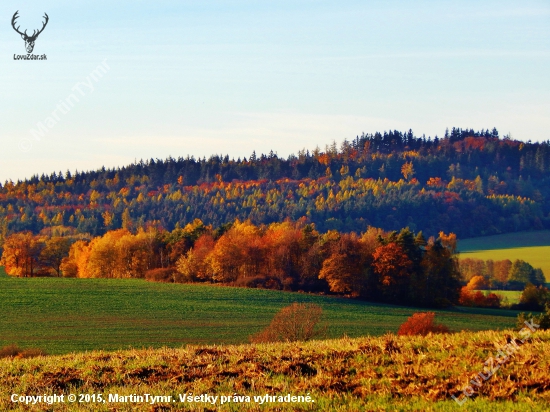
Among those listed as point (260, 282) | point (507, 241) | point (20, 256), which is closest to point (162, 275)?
point (260, 282)

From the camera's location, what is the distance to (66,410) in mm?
9477

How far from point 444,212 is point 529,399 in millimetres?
163393

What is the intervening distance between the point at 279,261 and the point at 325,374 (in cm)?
7401

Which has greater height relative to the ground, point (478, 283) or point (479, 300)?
point (478, 283)

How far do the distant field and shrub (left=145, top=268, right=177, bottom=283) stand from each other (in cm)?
5860

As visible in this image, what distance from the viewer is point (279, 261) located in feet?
278

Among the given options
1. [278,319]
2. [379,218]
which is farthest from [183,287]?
[379,218]

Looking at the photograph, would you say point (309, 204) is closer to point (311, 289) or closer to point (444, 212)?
point (444, 212)

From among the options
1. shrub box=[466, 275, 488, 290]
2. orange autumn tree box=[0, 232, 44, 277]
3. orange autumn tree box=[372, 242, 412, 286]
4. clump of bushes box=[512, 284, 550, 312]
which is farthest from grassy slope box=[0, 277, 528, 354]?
shrub box=[466, 275, 488, 290]

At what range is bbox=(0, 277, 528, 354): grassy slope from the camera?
4594 centimetres

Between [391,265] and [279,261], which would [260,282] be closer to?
[279,261]

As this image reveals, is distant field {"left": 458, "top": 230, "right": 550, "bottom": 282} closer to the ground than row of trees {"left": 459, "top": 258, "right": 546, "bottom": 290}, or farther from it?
farther from it

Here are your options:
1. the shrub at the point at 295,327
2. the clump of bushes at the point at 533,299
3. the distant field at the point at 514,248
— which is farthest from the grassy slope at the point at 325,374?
the distant field at the point at 514,248

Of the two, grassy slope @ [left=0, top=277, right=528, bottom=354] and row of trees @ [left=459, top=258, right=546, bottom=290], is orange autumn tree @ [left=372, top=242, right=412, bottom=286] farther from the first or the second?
row of trees @ [left=459, top=258, right=546, bottom=290]
